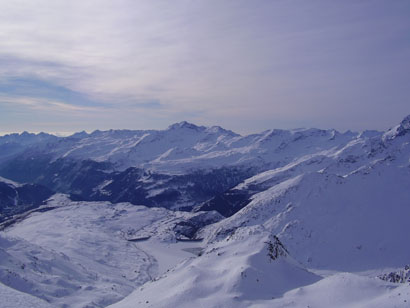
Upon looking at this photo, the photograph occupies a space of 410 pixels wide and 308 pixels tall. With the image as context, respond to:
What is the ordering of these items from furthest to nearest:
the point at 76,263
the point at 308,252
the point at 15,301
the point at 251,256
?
the point at 308,252 → the point at 76,263 → the point at 251,256 → the point at 15,301

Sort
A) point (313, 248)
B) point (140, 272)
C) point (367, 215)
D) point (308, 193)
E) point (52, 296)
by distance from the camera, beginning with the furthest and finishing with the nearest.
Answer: point (308, 193) < point (367, 215) < point (313, 248) < point (140, 272) < point (52, 296)

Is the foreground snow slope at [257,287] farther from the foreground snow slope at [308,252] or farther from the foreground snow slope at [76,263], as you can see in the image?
the foreground snow slope at [76,263]

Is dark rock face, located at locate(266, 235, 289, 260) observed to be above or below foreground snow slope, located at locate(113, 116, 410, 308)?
above

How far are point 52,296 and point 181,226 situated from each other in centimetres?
13578

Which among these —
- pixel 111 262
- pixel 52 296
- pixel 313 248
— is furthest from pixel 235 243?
pixel 313 248

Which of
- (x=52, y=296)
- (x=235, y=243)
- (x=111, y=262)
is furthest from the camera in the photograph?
(x=111, y=262)

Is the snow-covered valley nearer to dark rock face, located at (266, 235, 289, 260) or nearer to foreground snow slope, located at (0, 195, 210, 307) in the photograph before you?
dark rock face, located at (266, 235, 289, 260)

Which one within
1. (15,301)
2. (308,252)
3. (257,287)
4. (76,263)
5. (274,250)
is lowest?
(308,252)

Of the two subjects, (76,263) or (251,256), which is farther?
(76,263)

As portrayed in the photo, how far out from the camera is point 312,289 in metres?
38.6

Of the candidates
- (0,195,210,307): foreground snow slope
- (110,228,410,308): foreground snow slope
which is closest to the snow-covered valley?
(110,228,410,308): foreground snow slope

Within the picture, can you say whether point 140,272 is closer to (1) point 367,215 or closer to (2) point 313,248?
(2) point 313,248

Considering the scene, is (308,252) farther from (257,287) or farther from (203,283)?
(203,283)

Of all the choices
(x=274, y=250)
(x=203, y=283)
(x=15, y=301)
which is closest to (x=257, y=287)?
(x=203, y=283)
